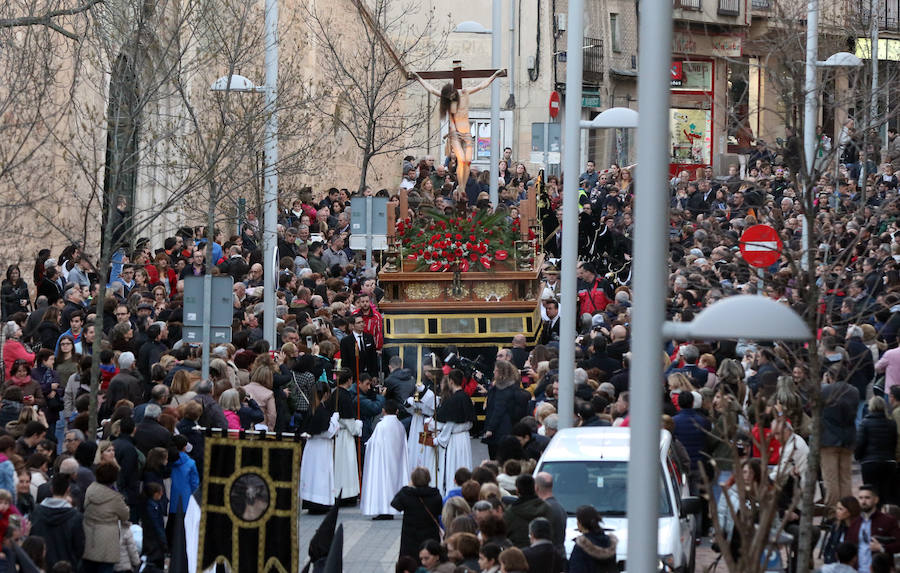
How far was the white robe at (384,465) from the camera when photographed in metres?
17.7

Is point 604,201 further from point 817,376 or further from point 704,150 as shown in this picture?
point 704,150

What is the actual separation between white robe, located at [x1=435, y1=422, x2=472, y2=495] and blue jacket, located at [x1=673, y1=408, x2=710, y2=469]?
2.82 meters

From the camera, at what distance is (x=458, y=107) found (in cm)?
2609

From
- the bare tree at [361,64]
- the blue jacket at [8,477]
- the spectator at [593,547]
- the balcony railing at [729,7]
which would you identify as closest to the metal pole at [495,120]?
the bare tree at [361,64]

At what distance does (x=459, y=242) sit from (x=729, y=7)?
1569 inches

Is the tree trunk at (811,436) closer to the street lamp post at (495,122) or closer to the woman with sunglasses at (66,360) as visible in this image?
the woman with sunglasses at (66,360)

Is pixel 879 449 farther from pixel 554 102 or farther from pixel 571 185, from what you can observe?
pixel 554 102

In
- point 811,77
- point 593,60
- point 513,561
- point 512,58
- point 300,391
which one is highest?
point 593,60

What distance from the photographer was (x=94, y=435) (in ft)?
51.0

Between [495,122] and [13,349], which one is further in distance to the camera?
[495,122]

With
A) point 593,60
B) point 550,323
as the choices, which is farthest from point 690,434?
point 593,60

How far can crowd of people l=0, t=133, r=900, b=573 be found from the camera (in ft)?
41.2

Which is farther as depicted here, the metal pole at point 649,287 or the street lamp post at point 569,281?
the street lamp post at point 569,281

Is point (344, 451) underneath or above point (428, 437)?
underneath
